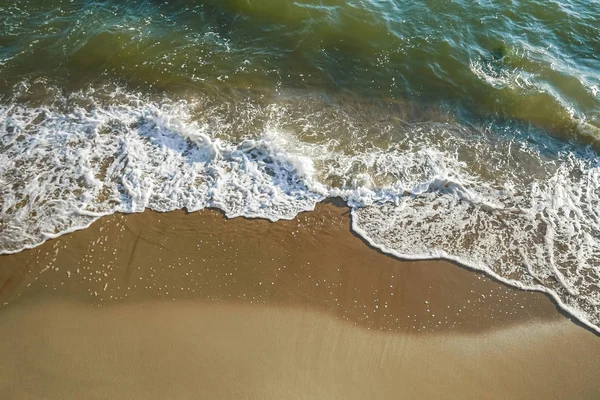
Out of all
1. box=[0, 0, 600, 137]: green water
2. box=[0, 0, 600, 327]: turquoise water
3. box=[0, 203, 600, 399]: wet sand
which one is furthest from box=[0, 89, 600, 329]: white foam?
box=[0, 0, 600, 137]: green water

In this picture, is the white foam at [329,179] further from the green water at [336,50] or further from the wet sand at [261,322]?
the green water at [336,50]

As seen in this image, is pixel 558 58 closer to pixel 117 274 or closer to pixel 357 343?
pixel 357 343

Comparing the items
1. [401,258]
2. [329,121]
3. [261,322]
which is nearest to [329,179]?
[329,121]

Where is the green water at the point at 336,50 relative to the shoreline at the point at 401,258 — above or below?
above

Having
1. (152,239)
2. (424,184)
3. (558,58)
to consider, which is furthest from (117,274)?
(558,58)

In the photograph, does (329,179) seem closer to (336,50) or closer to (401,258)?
(401,258)

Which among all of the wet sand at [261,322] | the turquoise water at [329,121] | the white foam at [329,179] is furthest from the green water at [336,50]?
the wet sand at [261,322]
